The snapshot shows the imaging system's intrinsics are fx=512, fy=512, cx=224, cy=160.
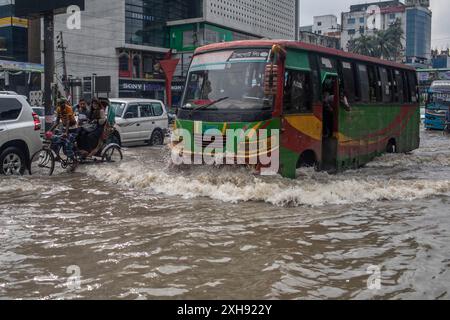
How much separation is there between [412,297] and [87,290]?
2.71 metres

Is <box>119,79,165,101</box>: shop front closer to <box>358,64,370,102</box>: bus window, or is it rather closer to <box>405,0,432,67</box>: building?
<box>358,64,370,102</box>: bus window

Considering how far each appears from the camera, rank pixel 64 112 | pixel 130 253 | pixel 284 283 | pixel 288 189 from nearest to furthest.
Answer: pixel 284 283 → pixel 130 253 → pixel 288 189 → pixel 64 112

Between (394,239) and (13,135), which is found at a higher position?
(13,135)

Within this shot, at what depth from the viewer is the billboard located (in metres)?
18.4

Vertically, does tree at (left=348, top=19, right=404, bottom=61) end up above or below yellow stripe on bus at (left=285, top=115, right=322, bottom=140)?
above

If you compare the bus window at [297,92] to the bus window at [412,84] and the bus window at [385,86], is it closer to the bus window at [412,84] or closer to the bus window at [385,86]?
the bus window at [385,86]

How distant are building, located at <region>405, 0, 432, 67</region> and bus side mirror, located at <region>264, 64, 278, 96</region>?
94006 millimetres

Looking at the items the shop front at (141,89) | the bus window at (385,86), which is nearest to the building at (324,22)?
the shop front at (141,89)

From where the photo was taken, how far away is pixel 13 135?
10.3 metres

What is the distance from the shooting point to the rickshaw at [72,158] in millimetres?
11109

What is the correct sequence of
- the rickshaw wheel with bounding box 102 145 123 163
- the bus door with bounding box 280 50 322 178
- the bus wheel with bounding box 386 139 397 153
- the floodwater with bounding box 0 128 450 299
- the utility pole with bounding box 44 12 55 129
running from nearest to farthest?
the floodwater with bounding box 0 128 450 299
the bus door with bounding box 280 50 322 178
the rickshaw wheel with bounding box 102 145 123 163
the bus wheel with bounding box 386 139 397 153
the utility pole with bounding box 44 12 55 129

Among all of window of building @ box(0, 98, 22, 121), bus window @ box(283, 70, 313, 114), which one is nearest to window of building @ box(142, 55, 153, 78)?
window of building @ box(0, 98, 22, 121)
